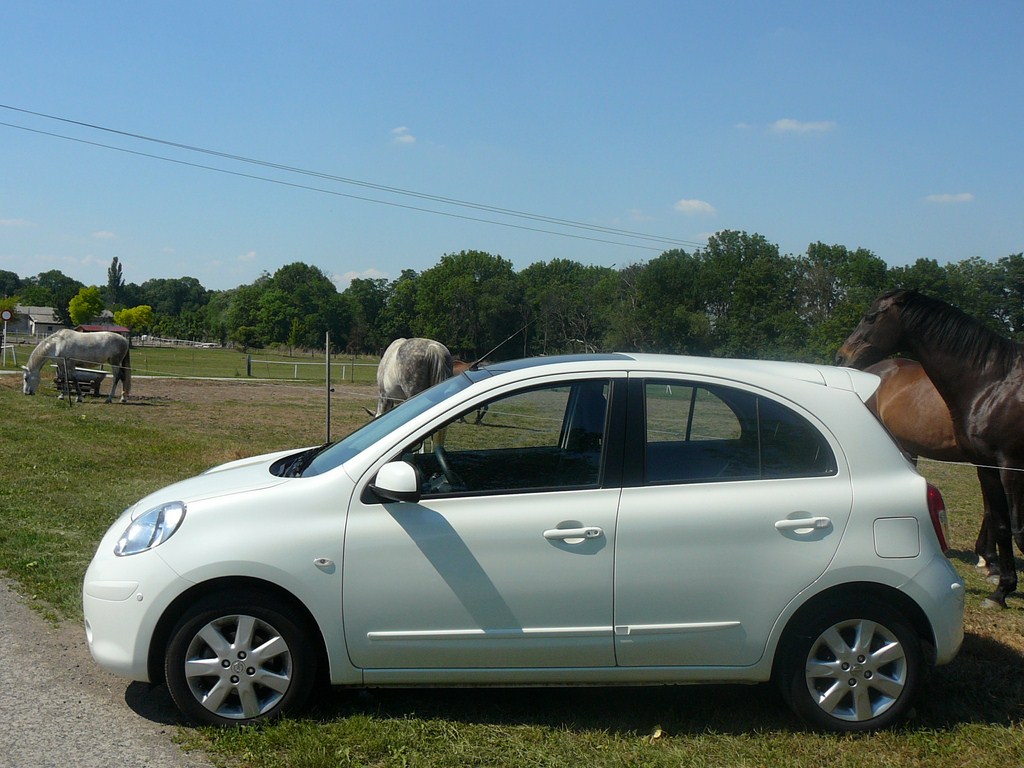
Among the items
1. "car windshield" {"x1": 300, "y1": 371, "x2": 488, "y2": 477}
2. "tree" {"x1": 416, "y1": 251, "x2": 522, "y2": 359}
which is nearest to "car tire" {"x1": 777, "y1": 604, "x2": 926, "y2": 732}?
"car windshield" {"x1": 300, "y1": 371, "x2": 488, "y2": 477}

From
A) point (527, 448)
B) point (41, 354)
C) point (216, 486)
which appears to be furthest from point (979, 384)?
point (41, 354)

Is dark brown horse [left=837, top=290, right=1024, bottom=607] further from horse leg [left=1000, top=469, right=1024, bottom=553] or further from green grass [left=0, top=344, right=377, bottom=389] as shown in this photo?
green grass [left=0, top=344, right=377, bottom=389]

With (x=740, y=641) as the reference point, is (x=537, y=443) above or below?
above

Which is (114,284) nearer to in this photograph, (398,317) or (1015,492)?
(398,317)

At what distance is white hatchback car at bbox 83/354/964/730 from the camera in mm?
4156

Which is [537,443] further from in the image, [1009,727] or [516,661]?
[1009,727]

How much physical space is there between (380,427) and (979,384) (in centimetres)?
510

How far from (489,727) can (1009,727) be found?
2656 mm

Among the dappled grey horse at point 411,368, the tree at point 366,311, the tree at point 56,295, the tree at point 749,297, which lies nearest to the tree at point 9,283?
the tree at point 56,295

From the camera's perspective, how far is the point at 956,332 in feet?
24.1

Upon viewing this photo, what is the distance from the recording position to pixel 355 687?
4418mm

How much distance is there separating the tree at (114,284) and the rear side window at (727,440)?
171 meters

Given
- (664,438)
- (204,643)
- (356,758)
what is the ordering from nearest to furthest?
(356,758) < (204,643) < (664,438)

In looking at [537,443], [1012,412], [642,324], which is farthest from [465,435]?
[642,324]
